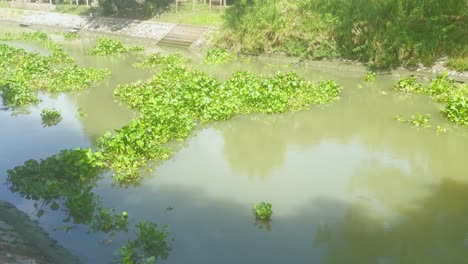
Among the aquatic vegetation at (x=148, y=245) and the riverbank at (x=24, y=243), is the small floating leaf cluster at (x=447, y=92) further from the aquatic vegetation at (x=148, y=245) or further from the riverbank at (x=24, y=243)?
the riverbank at (x=24, y=243)

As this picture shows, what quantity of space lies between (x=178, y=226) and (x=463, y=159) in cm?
794

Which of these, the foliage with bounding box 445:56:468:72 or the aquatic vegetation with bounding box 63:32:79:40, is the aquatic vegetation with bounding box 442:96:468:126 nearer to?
the foliage with bounding box 445:56:468:72

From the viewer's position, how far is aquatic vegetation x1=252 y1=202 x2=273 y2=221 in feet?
28.0

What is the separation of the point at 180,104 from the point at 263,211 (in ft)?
23.6

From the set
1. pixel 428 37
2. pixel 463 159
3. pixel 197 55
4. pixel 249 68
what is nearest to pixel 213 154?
pixel 463 159

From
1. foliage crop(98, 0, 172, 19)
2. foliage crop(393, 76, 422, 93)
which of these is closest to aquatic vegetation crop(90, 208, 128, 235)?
foliage crop(393, 76, 422, 93)

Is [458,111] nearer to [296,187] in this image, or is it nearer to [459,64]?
[459,64]

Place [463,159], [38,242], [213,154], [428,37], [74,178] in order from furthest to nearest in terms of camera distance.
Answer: [428,37]
[213,154]
[463,159]
[74,178]
[38,242]

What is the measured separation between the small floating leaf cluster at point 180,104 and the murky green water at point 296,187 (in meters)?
0.50

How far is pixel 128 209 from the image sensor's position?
9180 millimetres

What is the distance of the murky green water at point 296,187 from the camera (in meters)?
7.77

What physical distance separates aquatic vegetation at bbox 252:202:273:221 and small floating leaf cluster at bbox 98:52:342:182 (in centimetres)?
353

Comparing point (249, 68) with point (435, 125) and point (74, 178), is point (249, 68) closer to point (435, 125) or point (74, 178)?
point (435, 125)

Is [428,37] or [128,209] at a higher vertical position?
[428,37]
